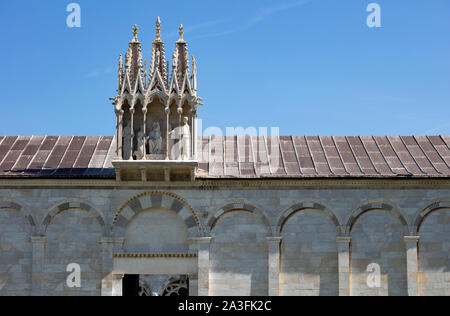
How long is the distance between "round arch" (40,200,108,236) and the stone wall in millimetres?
35

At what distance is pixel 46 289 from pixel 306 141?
11.2 metres

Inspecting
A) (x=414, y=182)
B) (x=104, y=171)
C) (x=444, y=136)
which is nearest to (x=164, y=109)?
(x=104, y=171)

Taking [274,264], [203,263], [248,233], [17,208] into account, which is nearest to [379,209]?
[274,264]

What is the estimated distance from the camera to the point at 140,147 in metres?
26.2

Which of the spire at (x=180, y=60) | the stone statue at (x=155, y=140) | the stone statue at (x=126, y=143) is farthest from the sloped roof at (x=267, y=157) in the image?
the spire at (x=180, y=60)

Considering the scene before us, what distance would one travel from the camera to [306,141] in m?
28.8

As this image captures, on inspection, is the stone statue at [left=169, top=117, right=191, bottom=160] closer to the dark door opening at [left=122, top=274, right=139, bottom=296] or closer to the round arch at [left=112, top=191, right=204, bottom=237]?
the round arch at [left=112, top=191, right=204, bottom=237]

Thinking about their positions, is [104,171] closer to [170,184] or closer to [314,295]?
[170,184]

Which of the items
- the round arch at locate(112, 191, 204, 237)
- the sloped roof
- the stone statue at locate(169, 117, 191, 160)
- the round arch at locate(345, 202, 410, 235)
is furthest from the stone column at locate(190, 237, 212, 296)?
the round arch at locate(345, 202, 410, 235)

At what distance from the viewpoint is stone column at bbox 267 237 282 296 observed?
84.0 feet

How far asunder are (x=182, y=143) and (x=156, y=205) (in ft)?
7.82

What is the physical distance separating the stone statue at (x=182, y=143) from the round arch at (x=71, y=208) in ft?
11.1

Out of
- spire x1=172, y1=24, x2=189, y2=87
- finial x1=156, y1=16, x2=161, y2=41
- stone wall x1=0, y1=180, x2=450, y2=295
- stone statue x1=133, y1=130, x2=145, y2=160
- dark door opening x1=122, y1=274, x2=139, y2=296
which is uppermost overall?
finial x1=156, y1=16, x2=161, y2=41
